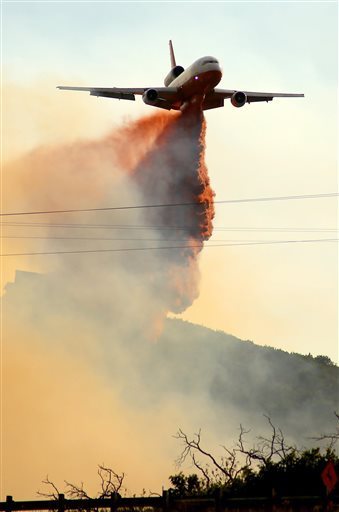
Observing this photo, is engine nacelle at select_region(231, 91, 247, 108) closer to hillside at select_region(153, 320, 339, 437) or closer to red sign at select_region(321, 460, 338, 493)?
red sign at select_region(321, 460, 338, 493)

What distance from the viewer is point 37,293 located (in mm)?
92500

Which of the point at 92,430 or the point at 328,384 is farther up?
the point at 328,384

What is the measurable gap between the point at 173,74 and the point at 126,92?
11.9 feet

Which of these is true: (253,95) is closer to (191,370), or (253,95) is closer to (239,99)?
(239,99)

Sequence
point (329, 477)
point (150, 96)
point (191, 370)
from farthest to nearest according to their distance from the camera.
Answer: point (191, 370)
point (150, 96)
point (329, 477)

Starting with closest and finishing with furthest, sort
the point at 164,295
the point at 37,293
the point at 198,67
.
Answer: the point at 198,67
the point at 164,295
the point at 37,293

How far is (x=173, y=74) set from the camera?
70938mm

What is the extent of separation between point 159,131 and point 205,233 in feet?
22.6

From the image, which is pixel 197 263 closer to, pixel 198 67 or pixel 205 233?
pixel 205 233

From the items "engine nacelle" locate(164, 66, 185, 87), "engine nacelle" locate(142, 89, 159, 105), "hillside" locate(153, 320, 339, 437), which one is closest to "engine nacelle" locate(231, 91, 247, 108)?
"engine nacelle" locate(142, 89, 159, 105)

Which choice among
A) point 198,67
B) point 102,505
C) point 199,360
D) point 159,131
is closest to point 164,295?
point 159,131

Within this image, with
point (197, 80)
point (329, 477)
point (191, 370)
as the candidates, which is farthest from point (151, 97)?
point (191, 370)

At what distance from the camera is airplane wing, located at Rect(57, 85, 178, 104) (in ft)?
221

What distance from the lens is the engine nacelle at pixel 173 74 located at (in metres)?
70.8
